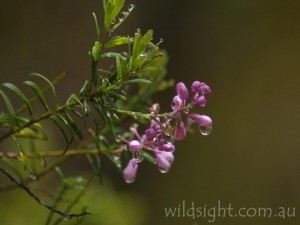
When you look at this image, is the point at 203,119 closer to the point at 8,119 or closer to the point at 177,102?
the point at 177,102

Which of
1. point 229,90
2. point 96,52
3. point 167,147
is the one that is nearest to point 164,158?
point 167,147

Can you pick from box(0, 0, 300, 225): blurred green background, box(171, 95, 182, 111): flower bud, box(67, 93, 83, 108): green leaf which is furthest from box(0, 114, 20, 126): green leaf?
box(0, 0, 300, 225): blurred green background

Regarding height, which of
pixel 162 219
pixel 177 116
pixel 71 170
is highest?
pixel 177 116

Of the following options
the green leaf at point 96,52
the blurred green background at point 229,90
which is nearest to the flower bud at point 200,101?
the green leaf at point 96,52

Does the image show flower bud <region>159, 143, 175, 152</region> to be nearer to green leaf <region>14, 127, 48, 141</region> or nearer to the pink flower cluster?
the pink flower cluster

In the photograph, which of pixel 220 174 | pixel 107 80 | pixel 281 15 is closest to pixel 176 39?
pixel 281 15

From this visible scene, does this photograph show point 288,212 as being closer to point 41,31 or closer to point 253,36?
point 253,36

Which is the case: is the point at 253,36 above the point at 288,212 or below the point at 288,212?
above
